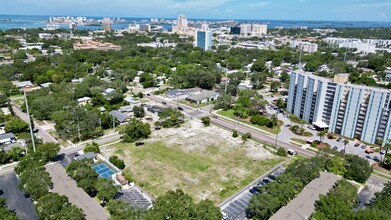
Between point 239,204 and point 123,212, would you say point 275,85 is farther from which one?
point 123,212

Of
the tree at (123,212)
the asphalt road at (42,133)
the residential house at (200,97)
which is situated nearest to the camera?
the tree at (123,212)

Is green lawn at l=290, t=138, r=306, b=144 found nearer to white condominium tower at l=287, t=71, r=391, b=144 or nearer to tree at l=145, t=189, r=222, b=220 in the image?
white condominium tower at l=287, t=71, r=391, b=144

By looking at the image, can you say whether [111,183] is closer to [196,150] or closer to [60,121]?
[196,150]

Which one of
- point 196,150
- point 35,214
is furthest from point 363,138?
point 35,214

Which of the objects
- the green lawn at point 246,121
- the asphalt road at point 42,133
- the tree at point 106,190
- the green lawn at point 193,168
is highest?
the tree at point 106,190

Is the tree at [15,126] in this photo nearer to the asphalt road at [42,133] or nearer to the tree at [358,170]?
the asphalt road at [42,133]

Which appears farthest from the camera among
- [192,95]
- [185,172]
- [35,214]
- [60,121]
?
[192,95]

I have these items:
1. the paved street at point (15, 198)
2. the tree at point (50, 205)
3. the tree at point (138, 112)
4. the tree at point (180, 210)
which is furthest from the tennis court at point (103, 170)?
the tree at point (138, 112)
